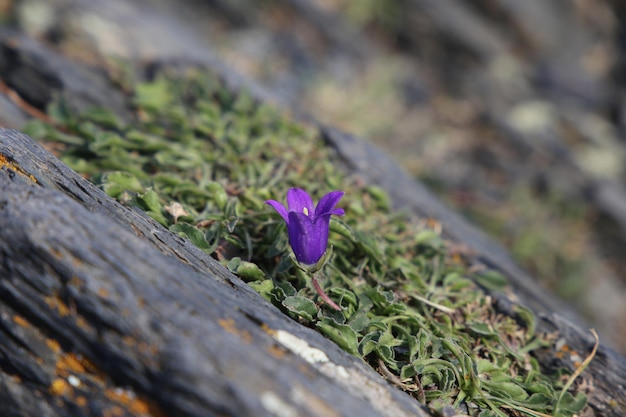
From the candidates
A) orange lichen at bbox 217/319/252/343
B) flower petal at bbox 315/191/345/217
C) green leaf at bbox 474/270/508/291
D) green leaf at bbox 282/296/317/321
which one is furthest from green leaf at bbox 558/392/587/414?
orange lichen at bbox 217/319/252/343

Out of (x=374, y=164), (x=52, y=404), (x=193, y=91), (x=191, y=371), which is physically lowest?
(x=52, y=404)

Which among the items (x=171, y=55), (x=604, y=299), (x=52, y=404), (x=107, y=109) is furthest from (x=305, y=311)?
(x=604, y=299)

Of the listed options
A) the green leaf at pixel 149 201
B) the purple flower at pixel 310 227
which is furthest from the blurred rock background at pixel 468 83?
the purple flower at pixel 310 227

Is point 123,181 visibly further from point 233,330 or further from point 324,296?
point 233,330

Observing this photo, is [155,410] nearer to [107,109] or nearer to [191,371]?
[191,371]

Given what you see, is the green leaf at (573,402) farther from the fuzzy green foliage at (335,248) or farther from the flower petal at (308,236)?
the flower petal at (308,236)

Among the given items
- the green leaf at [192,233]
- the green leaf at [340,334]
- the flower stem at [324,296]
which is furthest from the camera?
the green leaf at [192,233]

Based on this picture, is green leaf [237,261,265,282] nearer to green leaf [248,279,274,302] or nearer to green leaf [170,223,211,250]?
green leaf [248,279,274,302]
